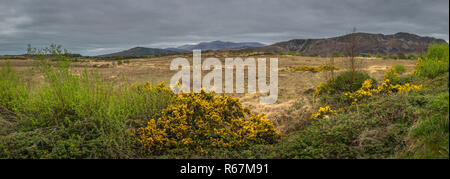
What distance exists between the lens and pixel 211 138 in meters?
4.49

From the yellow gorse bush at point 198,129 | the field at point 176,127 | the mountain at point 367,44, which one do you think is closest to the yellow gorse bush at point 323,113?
the field at point 176,127

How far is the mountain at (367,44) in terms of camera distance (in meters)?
8.39

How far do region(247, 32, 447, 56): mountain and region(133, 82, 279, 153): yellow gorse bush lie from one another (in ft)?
15.5

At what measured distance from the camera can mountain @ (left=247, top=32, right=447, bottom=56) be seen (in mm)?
8391

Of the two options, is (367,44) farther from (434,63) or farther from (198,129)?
(198,129)

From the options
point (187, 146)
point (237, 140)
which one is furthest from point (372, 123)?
point (187, 146)

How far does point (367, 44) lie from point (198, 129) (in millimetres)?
13637

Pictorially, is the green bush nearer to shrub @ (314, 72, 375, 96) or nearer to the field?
shrub @ (314, 72, 375, 96)

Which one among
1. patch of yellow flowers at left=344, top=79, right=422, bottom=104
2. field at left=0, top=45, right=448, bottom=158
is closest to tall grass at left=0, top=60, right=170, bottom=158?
field at left=0, top=45, right=448, bottom=158

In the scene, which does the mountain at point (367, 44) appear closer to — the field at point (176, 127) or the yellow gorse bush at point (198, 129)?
the field at point (176, 127)

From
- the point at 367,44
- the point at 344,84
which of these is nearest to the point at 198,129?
the point at 344,84

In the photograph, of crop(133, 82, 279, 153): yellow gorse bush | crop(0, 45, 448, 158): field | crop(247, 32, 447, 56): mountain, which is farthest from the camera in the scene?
crop(247, 32, 447, 56): mountain

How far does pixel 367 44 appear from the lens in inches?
585

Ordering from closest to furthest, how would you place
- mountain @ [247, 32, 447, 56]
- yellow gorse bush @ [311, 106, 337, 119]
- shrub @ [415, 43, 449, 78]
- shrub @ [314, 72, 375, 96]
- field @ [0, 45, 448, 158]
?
field @ [0, 45, 448, 158] → yellow gorse bush @ [311, 106, 337, 119] → shrub @ [415, 43, 449, 78] → shrub @ [314, 72, 375, 96] → mountain @ [247, 32, 447, 56]
